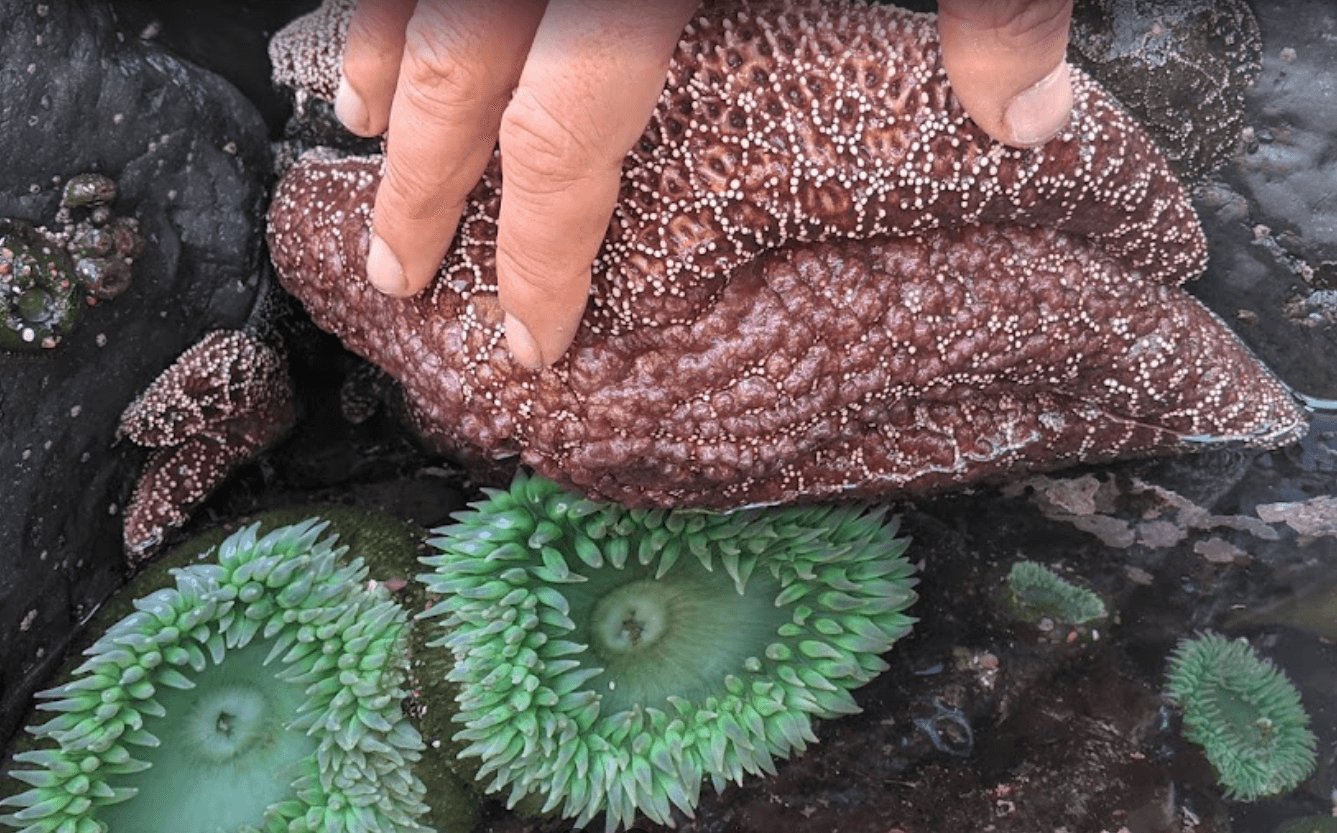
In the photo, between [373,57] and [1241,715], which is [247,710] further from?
[1241,715]

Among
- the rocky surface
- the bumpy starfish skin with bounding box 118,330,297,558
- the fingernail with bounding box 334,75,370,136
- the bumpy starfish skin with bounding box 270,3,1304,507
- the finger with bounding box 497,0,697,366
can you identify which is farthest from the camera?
the bumpy starfish skin with bounding box 118,330,297,558

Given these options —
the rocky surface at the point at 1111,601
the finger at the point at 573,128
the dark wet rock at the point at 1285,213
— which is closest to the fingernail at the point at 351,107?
the finger at the point at 573,128

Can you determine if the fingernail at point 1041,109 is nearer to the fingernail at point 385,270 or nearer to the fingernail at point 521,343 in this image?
the fingernail at point 521,343

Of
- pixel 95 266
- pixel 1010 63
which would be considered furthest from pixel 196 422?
pixel 1010 63

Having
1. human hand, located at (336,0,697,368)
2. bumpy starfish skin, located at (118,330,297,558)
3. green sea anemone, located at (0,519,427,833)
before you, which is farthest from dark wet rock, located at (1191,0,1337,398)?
bumpy starfish skin, located at (118,330,297,558)

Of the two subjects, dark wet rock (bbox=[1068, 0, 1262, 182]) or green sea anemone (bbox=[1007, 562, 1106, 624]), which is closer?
dark wet rock (bbox=[1068, 0, 1262, 182])

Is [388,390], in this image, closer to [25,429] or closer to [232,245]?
[232,245]

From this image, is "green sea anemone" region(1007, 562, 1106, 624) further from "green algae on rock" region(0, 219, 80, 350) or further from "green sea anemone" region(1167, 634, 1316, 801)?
"green algae on rock" region(0, 219, 80, 350)
